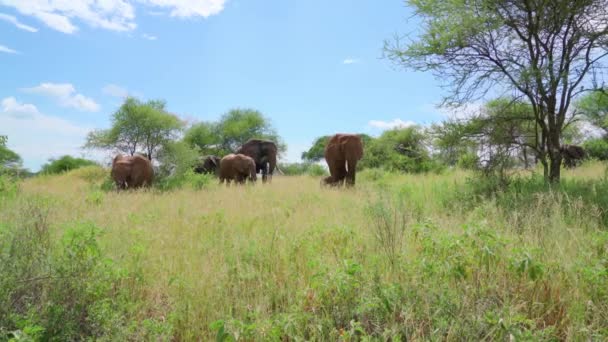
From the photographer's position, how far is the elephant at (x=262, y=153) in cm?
1905

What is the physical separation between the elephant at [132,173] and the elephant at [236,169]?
2928 mm

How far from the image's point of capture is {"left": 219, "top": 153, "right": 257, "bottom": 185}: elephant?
590 inches

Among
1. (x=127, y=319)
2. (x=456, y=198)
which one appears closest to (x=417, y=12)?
(x=456, y=198)

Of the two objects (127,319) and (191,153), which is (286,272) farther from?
(191,153)

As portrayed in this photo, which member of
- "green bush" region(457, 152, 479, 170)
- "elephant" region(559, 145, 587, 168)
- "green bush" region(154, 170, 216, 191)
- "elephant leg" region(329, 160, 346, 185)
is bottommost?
"green bush" region(154, 170, 216, 191)

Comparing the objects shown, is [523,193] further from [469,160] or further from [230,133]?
[230,133]

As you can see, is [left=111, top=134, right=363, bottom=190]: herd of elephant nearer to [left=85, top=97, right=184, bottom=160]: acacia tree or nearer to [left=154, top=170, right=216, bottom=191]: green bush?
[left=154, top=170, right=216, bottom=191]: green bush

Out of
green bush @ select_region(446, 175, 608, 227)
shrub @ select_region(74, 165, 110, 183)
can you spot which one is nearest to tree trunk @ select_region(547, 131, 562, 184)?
green bush @ select_region(446, 175, 608, 227)

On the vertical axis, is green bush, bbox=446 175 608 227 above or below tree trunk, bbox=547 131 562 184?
below

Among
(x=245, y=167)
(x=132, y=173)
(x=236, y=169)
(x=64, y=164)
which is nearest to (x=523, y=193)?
(x=245, y=167)

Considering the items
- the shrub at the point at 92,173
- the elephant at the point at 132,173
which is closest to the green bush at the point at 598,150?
the elephant at the point at 132,173

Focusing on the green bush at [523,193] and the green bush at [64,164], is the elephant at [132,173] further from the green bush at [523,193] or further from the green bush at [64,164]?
the green bush at [64,164]

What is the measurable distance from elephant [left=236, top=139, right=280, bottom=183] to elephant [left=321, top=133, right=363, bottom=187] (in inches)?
266

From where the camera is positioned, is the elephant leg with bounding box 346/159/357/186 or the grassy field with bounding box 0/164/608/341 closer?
the grassy field with bounding box 0/164/608/341
